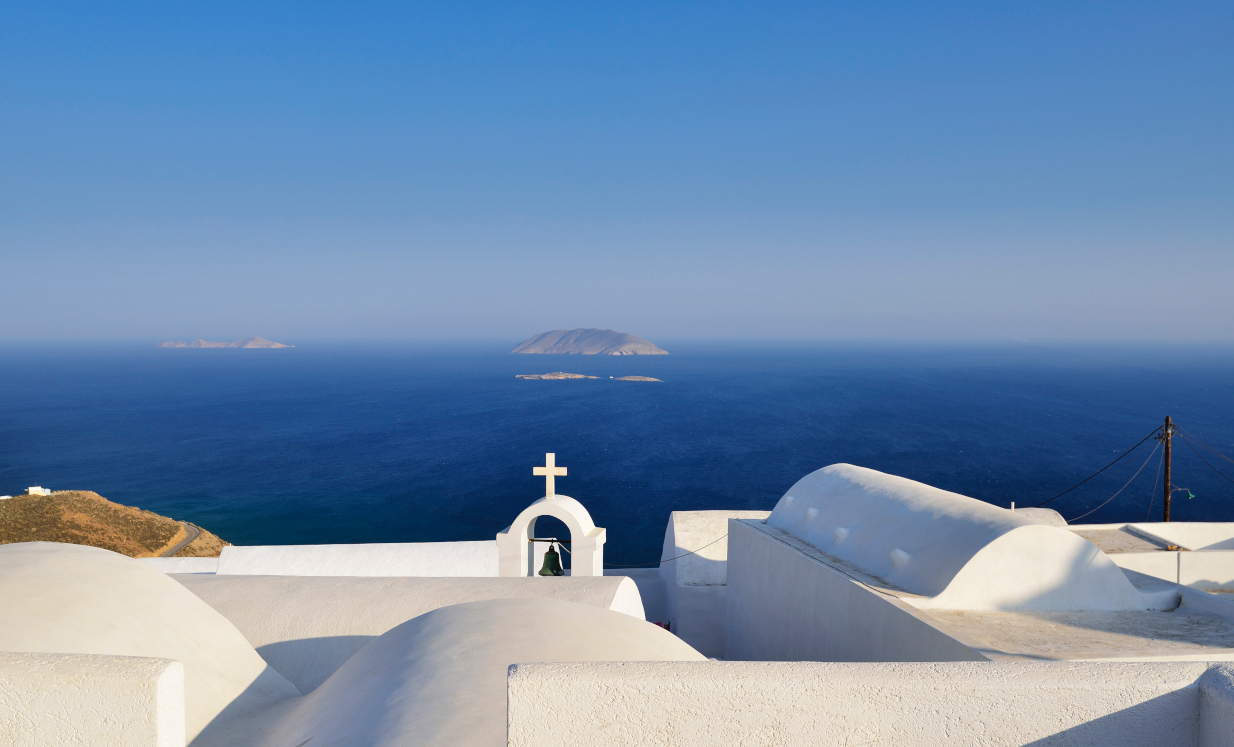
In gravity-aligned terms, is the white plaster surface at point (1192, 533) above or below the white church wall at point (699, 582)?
above

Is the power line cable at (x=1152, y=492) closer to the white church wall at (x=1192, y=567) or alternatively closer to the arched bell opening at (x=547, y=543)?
the arched bell opening at (x=547, y=543)

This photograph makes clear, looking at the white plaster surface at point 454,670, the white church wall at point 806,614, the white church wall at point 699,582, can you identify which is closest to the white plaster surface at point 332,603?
the white plaster surface at point 454,670

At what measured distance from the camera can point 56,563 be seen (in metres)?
5.12

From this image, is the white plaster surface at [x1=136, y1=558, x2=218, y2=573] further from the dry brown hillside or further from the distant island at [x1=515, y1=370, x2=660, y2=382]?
the distant island at [x1=515, y1=370, x2=660, y2=382]

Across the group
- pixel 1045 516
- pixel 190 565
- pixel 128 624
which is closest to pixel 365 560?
pixel 190 565

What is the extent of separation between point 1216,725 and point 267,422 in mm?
95169

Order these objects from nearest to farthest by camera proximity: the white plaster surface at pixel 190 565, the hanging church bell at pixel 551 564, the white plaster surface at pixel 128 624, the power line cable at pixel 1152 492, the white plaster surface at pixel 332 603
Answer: the white plaster surface at pixel 128 624 → the white plaster surface at pixel 332 603 → the hanging church bell at pixel 551 564 → the white plaster surface at pixel 190 565 → the power line cable at pixel 1152 492

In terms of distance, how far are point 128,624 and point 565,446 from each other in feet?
209

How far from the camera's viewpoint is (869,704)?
312 centimetres

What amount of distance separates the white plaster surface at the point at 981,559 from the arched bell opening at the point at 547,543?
479 cm

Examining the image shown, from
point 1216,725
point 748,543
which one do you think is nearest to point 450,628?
point 1216,725

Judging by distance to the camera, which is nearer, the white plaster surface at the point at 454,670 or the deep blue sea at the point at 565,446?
the white plaster surface at the point at 454,670

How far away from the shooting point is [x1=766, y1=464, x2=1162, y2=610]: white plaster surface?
24.7 ft

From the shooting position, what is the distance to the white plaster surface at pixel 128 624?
4.48m
